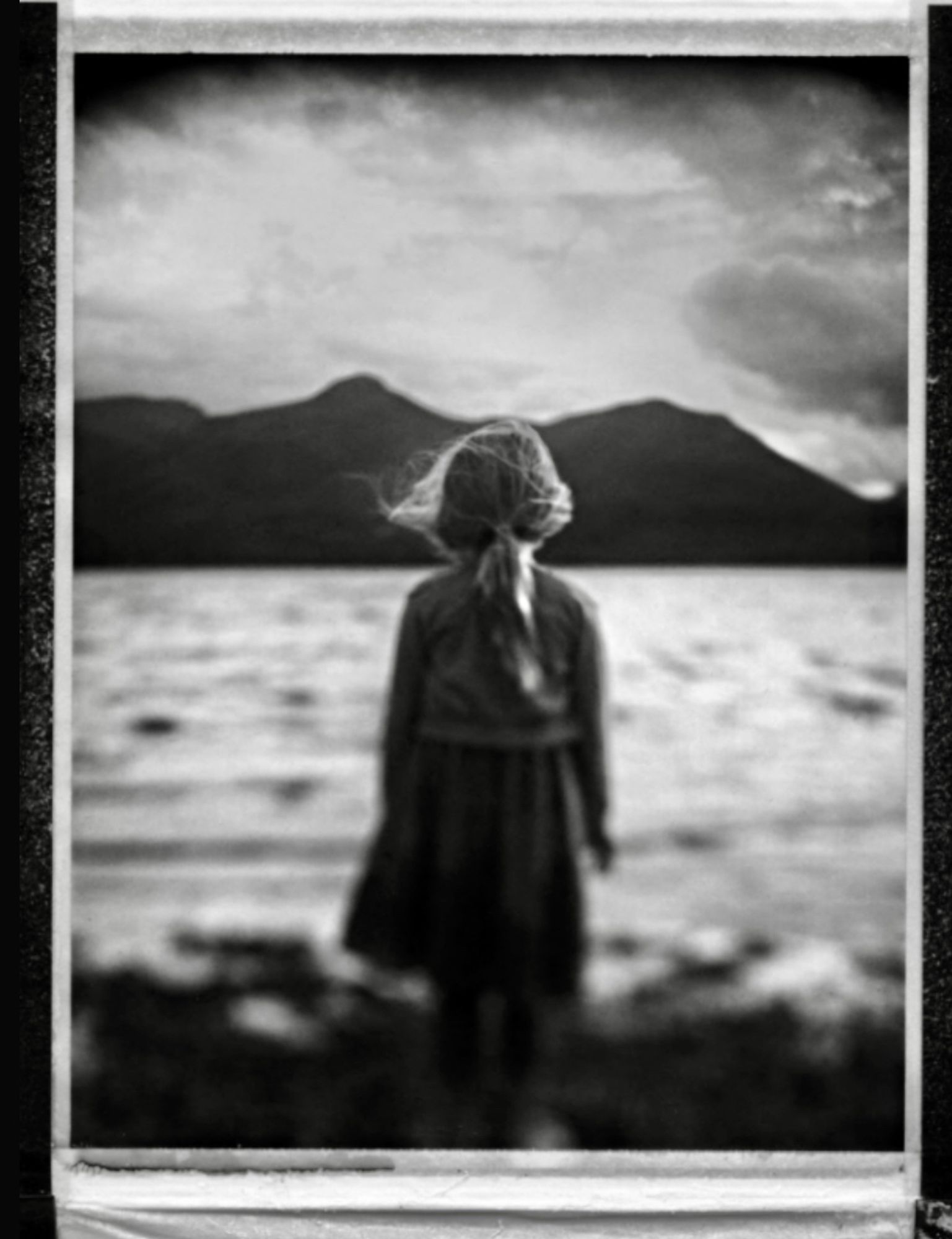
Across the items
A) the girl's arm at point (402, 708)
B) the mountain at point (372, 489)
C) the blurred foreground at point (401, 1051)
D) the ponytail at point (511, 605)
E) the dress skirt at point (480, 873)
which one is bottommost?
the blurred foreground at point (401, 1051)

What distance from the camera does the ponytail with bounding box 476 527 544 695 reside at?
2.14m

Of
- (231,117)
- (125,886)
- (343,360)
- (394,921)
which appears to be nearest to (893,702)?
(394,921)

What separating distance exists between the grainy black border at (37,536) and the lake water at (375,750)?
0.06 metres

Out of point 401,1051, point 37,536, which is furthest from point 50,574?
point 401,1051

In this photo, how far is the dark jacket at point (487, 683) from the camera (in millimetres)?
2131

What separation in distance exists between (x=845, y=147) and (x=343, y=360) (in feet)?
2.89

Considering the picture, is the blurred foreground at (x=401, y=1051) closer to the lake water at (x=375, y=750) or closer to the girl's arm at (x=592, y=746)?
the lake water at (x=375, y=750)

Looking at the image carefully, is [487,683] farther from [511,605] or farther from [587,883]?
[587,883]

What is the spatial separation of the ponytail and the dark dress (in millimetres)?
16

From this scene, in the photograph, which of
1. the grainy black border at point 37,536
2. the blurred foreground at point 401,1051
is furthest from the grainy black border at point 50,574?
the blurred foreground at point 401,1051

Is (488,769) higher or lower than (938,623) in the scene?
lower

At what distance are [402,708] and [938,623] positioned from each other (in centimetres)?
88

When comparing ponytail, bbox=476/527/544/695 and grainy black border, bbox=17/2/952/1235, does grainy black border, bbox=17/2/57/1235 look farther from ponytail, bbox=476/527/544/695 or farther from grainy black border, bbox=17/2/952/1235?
ponytail, bbox=476/527/544/695

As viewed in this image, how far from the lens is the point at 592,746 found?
2.15m
